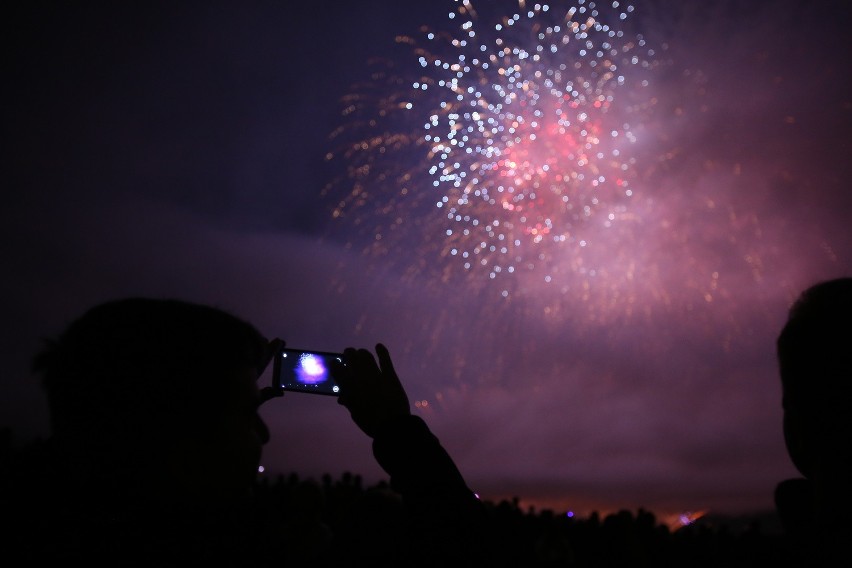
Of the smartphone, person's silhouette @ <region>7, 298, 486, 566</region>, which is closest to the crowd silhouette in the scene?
person's silhouette @ <region>7, 298, 486, 566</region>

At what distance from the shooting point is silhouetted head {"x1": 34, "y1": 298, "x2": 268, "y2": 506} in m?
1.32

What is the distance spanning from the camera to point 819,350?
1.36m

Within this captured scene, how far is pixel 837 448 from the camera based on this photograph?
1.31 meters

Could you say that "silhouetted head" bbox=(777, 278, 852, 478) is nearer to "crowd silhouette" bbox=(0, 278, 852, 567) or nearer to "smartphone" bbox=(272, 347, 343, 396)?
"crowd silhouette" bbox=(0, 278, 852, 567)

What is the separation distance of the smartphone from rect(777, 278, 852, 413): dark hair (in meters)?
1.56

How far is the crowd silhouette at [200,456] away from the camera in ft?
4.17

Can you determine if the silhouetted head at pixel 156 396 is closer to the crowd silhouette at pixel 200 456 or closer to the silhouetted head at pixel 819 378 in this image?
the crowd silhouette at pixel 200 456

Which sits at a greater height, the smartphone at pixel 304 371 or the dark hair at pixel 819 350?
the smartphone at pixel 304 371

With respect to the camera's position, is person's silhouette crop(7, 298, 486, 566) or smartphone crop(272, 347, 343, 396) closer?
person's silhouette crop(7, 298, 486, 566)

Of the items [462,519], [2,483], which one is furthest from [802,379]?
[2,483]

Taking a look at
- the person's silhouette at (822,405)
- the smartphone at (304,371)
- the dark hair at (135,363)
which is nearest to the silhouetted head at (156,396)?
the dark hair at (135,363)

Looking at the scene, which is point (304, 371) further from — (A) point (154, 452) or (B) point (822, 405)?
(B) point (822, 405)

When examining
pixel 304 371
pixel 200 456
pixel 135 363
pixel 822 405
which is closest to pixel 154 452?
pixel 200 456

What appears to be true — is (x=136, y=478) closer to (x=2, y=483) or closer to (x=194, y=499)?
(x=194, y=499)
